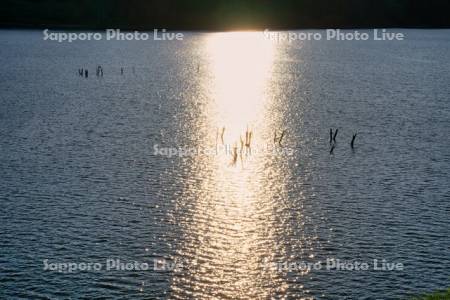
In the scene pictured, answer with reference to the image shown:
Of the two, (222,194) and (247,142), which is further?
(247,142)

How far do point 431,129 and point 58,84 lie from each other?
79.6 meters

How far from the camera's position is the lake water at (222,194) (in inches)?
1731

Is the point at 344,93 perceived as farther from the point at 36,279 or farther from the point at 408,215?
the point at 36,279

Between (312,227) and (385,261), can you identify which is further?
(312,227)

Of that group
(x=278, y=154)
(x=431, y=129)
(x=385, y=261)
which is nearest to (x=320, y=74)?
(x=431, y=129)

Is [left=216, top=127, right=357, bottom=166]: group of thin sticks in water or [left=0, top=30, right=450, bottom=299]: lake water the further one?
[left=216, top=127, right=357, bottom=166]: group of thin sticks in water

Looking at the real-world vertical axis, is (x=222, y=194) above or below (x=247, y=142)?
below

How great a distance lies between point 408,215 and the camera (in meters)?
56.3

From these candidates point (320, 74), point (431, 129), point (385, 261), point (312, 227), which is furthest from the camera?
point (320, 74)

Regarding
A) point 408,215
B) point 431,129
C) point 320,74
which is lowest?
point 408,215

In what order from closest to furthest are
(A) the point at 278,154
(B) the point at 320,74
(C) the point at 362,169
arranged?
(C) the point at 362,169 → (A) the point at 278,154 → (B) the point at 320,74

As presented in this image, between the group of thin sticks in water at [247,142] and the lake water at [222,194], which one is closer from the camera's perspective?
the lake water at [222,194]

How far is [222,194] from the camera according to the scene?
206ft

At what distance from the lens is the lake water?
1731 inches
